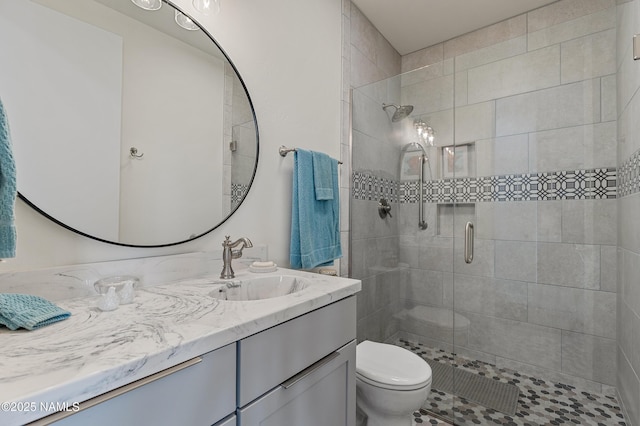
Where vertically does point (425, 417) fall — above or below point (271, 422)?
below

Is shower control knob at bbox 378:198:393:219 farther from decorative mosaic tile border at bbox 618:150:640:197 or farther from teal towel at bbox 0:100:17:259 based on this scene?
teal towel at bbox 0:100:17:259

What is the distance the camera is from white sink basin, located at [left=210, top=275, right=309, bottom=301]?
1149mm

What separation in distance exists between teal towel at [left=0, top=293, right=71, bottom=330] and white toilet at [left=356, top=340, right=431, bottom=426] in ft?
3.81

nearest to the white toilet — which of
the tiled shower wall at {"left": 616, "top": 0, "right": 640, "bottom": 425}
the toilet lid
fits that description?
the toilet lid

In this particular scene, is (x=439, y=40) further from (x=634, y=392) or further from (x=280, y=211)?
(x=634, y=392)

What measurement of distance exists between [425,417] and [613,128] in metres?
2.05

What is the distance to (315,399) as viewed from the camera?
3.04 feet

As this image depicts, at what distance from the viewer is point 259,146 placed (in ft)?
4.90

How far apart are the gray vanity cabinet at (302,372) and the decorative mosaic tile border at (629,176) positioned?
146 cm

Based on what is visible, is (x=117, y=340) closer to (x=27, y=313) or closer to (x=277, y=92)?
(x=27, y=313)

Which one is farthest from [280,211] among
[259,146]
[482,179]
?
[482,179]

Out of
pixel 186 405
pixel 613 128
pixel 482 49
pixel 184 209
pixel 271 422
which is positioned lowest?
pixel 271 422

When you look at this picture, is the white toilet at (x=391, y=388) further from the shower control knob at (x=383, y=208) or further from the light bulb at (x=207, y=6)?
the light bulb at (x=207, y=6)

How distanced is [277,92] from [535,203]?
1.79 metres
